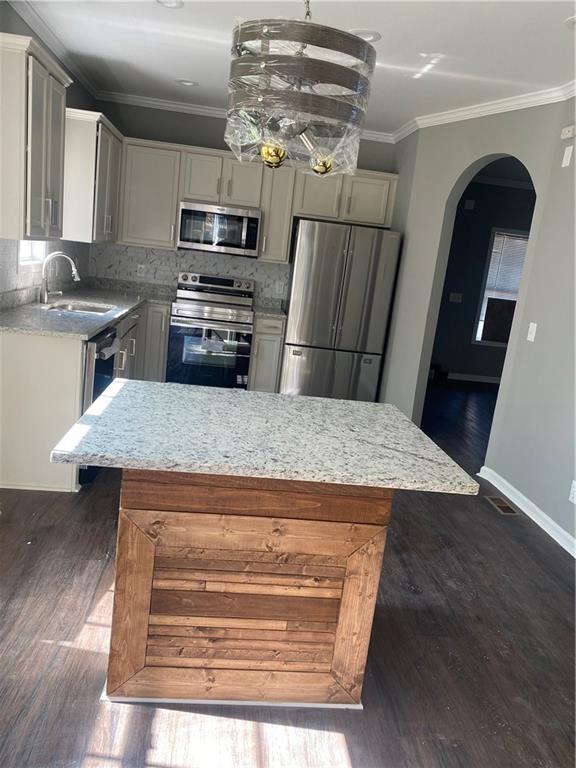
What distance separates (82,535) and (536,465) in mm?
2723

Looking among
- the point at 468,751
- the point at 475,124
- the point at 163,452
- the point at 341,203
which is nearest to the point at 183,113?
the point at 341,203

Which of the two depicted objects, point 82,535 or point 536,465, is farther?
point 536,465

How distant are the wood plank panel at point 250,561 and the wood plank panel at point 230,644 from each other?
0.81ft

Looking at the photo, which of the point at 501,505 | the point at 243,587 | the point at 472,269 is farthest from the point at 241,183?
the point at 243,587

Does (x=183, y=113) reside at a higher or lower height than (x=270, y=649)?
higher

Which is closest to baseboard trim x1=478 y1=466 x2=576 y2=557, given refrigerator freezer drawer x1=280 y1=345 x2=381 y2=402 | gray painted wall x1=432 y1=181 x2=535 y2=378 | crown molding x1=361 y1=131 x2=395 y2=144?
refrigerator freezer drawer x1=280 y1=345 x2=381 y2=402

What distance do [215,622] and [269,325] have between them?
3.64 m

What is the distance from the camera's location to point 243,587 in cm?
187

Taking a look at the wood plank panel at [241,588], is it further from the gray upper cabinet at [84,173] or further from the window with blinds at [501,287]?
the window with blinds at [501,287]

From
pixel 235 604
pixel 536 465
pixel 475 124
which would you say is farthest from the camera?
pixel 475 124

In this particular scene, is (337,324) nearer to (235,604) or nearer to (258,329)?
(258,329)

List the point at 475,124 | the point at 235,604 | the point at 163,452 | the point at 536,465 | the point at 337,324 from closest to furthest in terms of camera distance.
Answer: the point at 163,452 < the point at 235,604 < the point at 536,465 < the point at 475,124 < the point at 337,324

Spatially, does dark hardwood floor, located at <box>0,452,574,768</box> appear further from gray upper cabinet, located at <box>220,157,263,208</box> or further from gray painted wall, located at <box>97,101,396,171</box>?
gray painted wall, located at <box>97,101,396,171</box>

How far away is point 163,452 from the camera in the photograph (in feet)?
5.29
